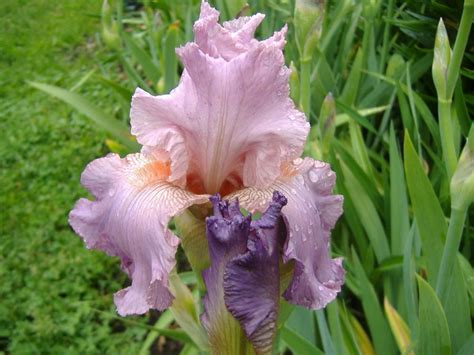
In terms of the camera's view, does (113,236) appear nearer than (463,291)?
Yes

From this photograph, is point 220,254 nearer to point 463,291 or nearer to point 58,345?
point 463,291

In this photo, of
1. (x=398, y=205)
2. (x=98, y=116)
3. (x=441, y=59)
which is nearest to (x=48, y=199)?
(x=98, y=116)

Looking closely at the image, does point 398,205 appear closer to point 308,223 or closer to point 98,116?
point 308,223

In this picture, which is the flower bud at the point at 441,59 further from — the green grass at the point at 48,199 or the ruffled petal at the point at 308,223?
the green grass at the point at 48,199

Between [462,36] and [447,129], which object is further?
[447,129]

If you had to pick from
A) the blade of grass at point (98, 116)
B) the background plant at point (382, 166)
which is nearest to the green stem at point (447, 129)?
the background plant at point (382, 166)

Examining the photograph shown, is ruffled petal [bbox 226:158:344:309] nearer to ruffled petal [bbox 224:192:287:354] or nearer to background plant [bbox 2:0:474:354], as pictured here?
ruffled petal [bbox 224:192:287:354]

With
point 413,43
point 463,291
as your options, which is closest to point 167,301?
point 463,291
